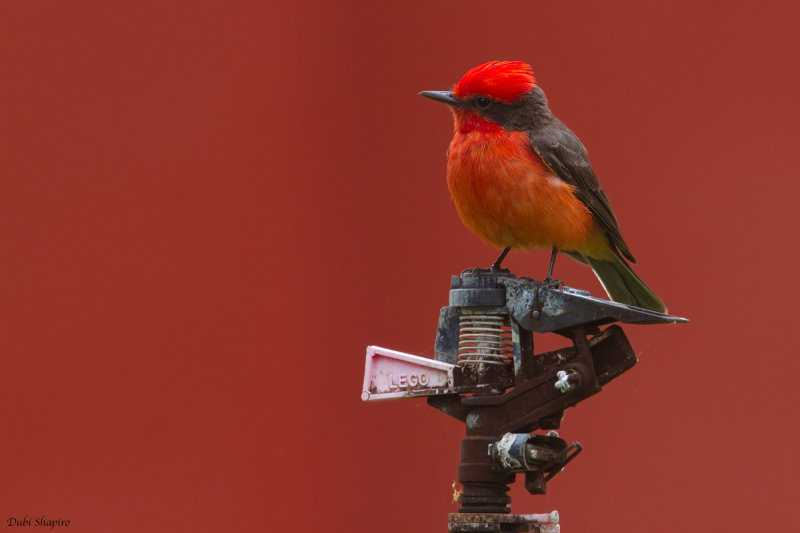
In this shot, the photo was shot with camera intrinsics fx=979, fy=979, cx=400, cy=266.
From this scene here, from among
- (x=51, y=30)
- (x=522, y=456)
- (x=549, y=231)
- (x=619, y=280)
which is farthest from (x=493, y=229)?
(x=51, y=30)

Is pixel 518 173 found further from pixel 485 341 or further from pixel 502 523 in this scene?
pixel 502 523

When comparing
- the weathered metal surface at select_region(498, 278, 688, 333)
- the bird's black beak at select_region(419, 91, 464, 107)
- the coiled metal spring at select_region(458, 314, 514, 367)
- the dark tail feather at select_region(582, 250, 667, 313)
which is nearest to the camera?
the weathered metal surface at select_region(498, 278, 688, 333)

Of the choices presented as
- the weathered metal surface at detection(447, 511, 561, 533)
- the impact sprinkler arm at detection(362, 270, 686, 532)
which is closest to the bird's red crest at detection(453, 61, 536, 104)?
the impact sprinkler arm at detection(362, 270, 686, 532)

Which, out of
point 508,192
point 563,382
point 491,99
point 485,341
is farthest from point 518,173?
point 563,382

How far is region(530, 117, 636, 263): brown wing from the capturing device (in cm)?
338

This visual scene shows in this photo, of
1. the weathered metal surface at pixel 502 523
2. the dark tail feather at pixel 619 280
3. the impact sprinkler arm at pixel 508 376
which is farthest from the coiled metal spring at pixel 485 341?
the dark tail feather at pixel 619 280

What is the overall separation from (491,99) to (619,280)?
87cm

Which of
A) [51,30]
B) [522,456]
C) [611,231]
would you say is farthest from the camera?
[51,30]

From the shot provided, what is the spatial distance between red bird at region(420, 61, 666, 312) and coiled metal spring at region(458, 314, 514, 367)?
2.52 feet

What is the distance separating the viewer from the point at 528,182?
3254 mm

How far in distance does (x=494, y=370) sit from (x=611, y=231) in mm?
1321

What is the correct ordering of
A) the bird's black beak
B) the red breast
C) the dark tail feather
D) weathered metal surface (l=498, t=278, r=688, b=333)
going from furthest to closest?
the dark tail feather, the bird's black beak, the red breast, weathered metal surface (l=498, t=278, r=688, b=333)

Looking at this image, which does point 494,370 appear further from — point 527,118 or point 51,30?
point 51,30

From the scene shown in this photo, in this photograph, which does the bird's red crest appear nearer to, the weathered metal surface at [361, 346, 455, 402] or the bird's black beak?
the bird's black beak
